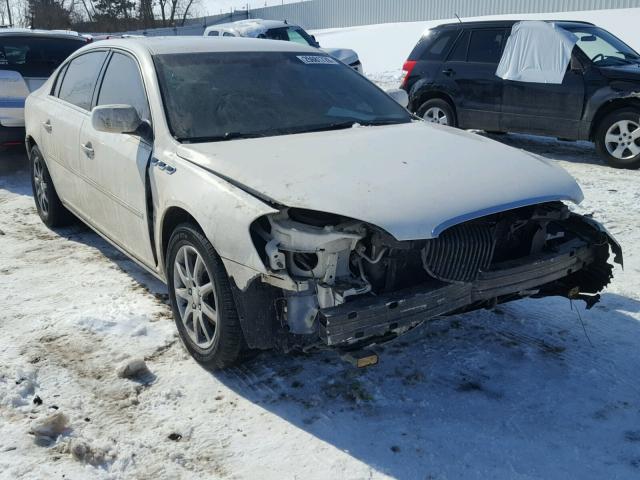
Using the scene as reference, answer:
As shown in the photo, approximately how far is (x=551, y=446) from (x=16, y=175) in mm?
7553

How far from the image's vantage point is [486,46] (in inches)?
374

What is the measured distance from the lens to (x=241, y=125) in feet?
12.4

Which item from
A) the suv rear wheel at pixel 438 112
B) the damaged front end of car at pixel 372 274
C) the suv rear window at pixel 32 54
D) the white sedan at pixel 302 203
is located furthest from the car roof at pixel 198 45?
the suv rear wheel at pixel 438 112

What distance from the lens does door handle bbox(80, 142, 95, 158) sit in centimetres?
441

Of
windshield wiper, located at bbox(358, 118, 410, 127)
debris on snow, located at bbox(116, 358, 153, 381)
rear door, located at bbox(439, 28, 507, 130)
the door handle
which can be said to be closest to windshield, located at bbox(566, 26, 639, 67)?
rear door, located at bbox(439, 28, 507, 130)

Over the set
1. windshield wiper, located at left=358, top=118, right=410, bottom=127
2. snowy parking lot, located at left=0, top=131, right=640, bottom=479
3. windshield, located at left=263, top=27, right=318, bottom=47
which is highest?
windshield, located at left=263, top=27, right=318, bottom=47

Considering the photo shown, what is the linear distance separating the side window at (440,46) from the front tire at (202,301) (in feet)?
24.3

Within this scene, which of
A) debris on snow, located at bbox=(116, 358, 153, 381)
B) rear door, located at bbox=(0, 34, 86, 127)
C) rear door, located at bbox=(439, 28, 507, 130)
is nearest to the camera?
debris on snow, located at bbox=(116, 358, 153, 381)

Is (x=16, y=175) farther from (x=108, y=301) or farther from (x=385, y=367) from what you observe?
(x=385, y=367)

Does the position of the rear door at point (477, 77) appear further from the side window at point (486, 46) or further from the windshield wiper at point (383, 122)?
the windshield wiper at point (383, 122)

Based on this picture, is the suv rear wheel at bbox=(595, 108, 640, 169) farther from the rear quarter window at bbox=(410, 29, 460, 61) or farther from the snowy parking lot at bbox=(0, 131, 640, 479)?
the snowy parking lot at bbox=(0, 131, 640, 479)

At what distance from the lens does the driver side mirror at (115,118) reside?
3656mm

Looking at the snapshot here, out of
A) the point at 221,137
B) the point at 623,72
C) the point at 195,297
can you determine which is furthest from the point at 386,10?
the point at 195,297

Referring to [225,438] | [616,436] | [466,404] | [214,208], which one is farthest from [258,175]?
[616,436]
